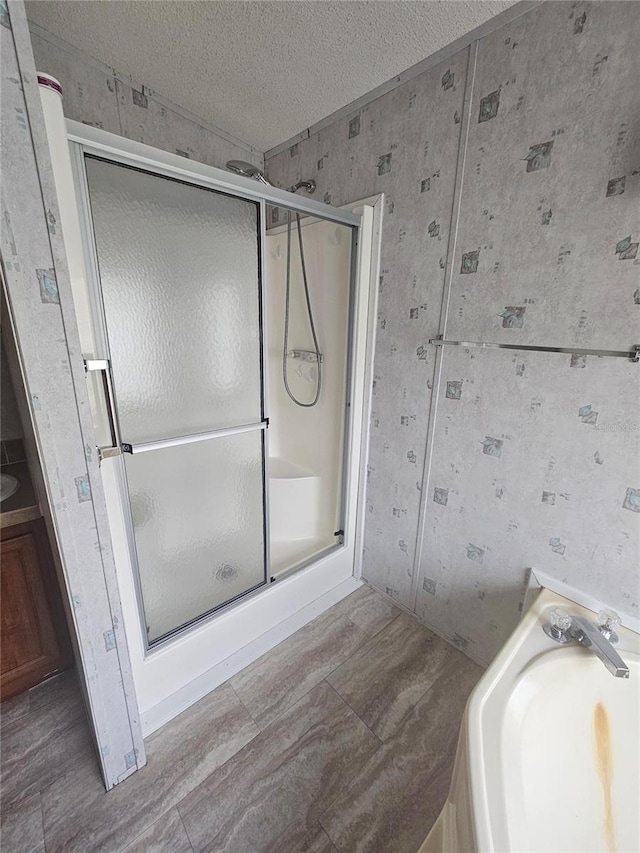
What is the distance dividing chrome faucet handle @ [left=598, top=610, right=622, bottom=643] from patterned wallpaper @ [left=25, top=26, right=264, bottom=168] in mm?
2572

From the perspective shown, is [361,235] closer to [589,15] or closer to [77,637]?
[589,15]

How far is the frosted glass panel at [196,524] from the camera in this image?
130cm

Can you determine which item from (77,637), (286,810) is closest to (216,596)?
(77,637)

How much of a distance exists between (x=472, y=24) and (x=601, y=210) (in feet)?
2.57

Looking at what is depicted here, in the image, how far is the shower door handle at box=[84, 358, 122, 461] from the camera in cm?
98

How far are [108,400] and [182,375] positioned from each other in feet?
0.97

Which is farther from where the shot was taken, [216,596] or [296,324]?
[296,324]

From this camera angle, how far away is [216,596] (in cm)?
157

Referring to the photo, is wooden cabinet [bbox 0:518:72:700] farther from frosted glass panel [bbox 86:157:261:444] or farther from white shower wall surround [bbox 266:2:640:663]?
white shower wall surround [bbox 266:2:640:663]

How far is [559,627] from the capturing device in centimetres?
A: 118

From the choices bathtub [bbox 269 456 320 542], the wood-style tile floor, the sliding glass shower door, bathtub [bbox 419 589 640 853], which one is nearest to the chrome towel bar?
the sliding glass shower door

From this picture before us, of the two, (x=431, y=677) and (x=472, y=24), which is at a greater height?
(x=472, y=24)

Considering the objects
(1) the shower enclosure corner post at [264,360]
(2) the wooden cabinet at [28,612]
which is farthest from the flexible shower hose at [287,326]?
(2) the wooden cabinet at [28,612]

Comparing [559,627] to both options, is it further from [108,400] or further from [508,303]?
[108,400]
